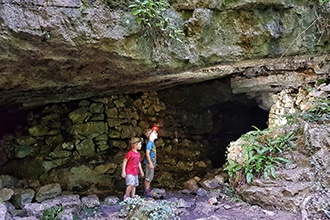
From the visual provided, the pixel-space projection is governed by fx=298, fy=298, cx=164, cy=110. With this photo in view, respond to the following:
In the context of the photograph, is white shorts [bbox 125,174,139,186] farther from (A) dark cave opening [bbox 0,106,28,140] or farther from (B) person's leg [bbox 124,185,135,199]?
(A) dark cave opening [bbox 0,106,28,140]

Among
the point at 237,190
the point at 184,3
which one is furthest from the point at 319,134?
the point at 184,3

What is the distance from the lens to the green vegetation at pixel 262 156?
174 inches

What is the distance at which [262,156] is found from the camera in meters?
4.58

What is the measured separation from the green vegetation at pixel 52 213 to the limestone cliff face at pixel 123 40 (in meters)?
1.88

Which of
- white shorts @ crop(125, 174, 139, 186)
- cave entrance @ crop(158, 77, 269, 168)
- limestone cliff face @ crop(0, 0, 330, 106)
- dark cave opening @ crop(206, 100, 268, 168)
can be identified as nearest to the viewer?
limestone cliff face @ crop(0, 0, 330, 106)

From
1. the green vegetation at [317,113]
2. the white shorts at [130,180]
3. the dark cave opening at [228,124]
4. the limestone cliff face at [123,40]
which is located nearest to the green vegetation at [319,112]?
the green vegetation at [317,113]

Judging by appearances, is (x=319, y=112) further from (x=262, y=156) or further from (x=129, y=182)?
(x=129, y=182)

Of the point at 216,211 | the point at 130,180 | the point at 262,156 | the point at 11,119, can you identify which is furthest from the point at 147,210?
the point at 11,119

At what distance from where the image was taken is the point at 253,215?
3.97 meters

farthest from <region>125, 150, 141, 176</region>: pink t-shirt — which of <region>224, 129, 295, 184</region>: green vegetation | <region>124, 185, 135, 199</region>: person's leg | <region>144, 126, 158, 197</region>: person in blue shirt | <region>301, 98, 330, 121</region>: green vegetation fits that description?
<region>301, 98, 330, 121</region>: green vegetation

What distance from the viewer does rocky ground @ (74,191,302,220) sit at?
384 cm

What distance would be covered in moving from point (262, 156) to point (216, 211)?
1099 mm

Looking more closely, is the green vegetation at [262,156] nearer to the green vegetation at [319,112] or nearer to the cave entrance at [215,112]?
the green vegetation at [319,112]

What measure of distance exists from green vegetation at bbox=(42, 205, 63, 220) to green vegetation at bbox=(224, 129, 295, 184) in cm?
274
